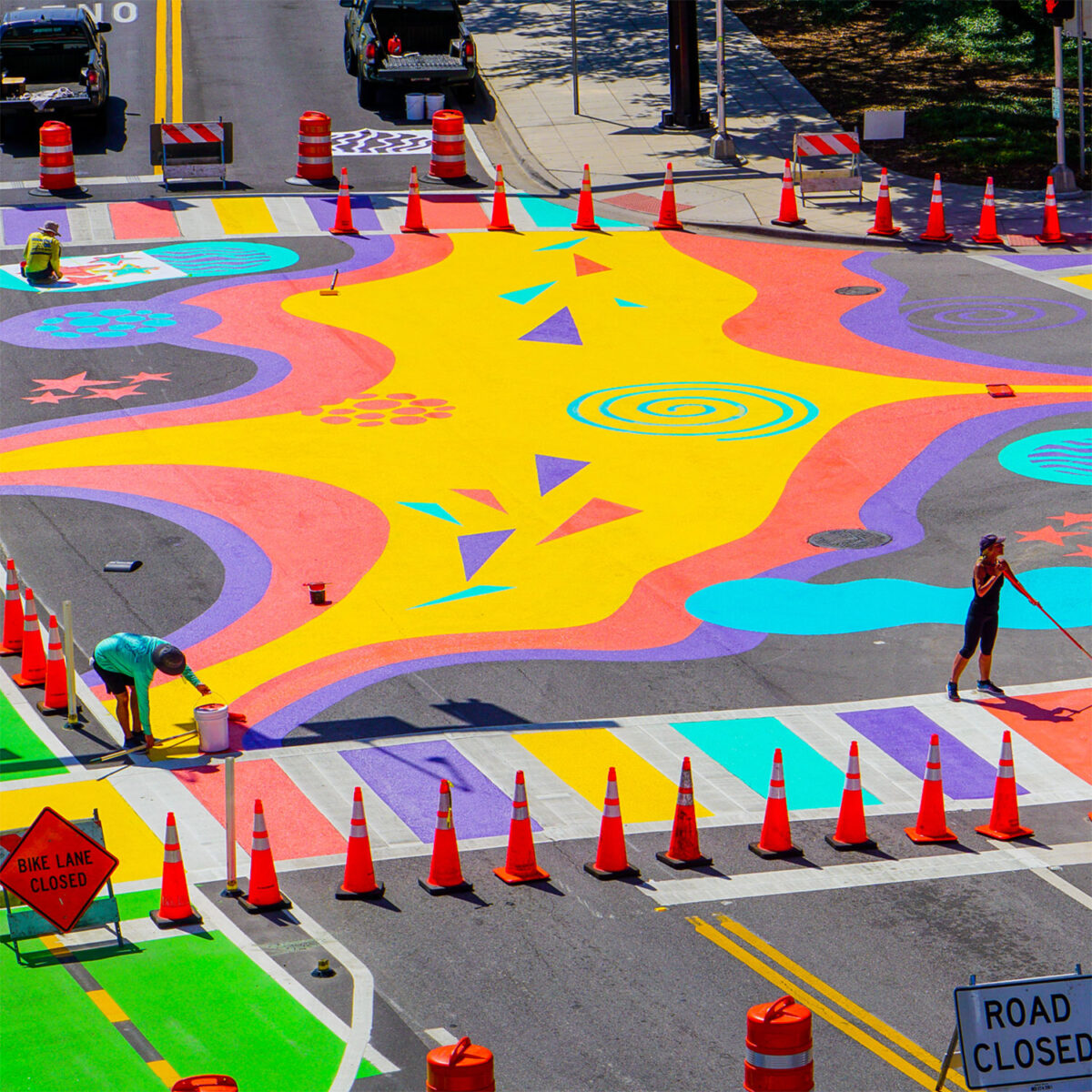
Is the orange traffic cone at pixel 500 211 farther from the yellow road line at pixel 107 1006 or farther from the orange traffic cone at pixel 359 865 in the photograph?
the yellow road line at pixel 107 1006

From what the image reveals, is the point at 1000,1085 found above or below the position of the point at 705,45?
below

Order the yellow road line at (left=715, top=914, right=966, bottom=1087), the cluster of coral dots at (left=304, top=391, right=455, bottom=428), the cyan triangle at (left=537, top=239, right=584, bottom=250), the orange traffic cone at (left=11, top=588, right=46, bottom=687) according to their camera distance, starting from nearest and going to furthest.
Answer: the yellow road line at (left=715, top=914, right=966, bottom=1087)
the orange traffic cone at (left=11, top=588, right=46, bottom=687)
the cluster of coral dots at (left=304, top=391, right=455, bottom=428)
the cyan triangle at (left=537, top=239, right=584, bottom=250)

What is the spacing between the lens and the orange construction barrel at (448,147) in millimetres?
33562

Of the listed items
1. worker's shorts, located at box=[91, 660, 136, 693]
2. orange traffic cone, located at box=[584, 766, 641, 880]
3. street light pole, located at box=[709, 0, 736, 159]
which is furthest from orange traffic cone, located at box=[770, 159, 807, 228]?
orange traffic cone, located at box=[584, 766, 641, 880]

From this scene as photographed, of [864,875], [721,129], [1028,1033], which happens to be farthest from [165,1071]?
[721,129]

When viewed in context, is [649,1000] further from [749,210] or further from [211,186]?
[211,186]

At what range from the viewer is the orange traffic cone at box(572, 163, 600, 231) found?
30516 mm

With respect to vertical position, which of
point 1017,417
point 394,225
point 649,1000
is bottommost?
point 649,1000

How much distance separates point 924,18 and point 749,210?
13.3 meters

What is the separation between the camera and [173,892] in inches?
468

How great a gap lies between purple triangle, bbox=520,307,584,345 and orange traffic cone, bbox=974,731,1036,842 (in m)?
13.5

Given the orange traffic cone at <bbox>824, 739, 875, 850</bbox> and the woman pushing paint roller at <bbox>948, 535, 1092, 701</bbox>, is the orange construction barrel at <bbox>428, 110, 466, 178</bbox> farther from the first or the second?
the orange traffic cone at <bbox>824, 739, 875, 850</bbox>

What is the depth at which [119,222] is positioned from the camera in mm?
31203

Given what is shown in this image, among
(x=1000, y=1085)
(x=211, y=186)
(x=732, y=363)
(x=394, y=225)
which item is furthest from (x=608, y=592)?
(x=211, y=186)
